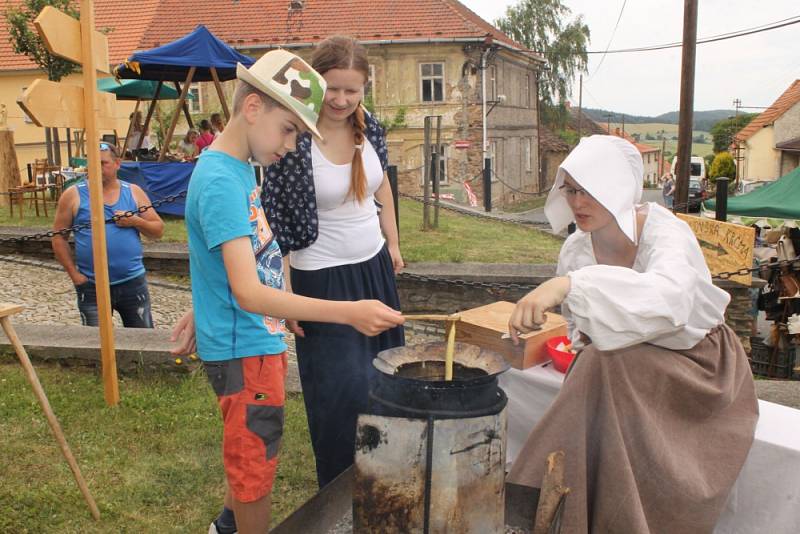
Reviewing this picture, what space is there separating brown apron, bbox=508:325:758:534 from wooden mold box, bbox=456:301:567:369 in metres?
0.85

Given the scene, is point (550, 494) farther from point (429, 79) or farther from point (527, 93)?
point (527, 93)

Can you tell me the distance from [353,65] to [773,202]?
12920mm

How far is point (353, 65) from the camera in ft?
8.72

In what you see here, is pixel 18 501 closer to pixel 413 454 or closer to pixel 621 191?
pixel 413 454

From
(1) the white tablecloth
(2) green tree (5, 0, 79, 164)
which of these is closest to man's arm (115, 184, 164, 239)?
(1) the white tablecloth

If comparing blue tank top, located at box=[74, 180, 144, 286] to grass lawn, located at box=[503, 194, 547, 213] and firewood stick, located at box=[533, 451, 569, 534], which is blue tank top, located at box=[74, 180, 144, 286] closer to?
firewood stick, located at box=[533, 451, 569, 534]

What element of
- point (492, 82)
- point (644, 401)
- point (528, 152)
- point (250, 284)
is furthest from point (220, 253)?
point (528, 152)

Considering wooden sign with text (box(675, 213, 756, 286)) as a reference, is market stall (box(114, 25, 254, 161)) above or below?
Answer: above

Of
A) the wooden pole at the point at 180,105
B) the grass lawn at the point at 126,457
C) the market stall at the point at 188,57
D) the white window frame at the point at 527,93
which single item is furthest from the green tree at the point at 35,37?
the white window frame at the point at 527,93

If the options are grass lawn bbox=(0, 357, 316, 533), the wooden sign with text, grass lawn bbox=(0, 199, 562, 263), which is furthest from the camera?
grass lawn bbox=(0, 199, 562, 263)

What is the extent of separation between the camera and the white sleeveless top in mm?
2758

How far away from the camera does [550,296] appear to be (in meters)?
2.08

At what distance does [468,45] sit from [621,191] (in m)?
23.6

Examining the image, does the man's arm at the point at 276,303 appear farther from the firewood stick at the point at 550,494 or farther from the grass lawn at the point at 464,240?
the grass lawn at the point at 464,240
